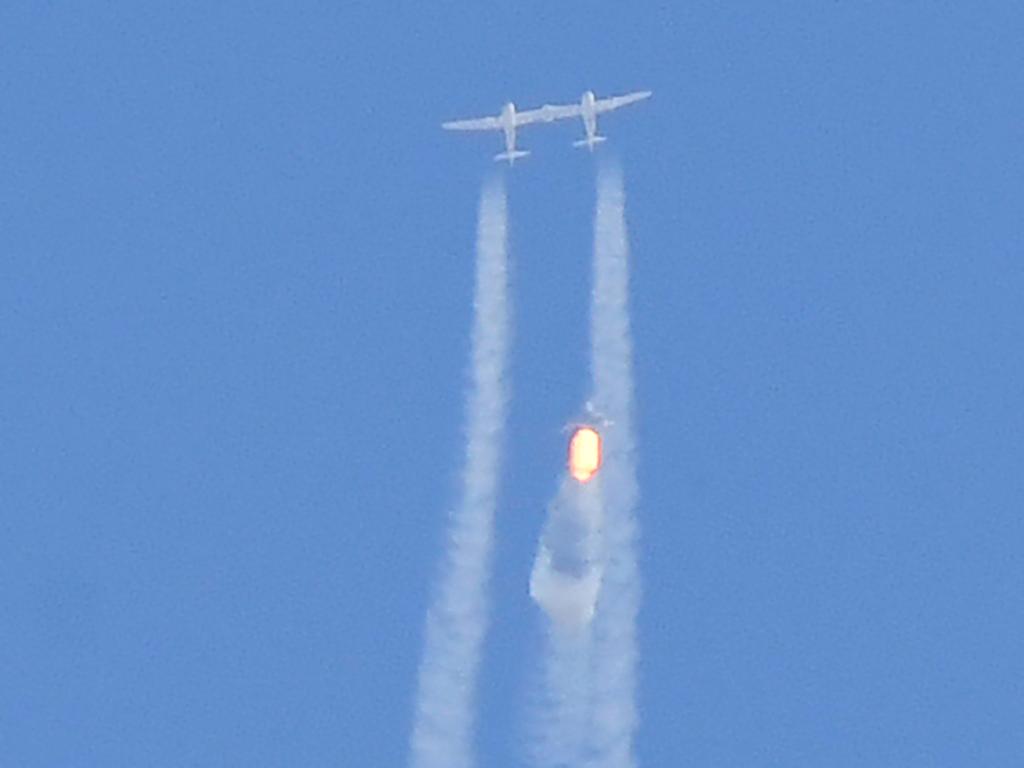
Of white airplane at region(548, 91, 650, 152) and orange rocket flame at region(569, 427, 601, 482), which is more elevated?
white airplane at region(548, 91, 650, 152)

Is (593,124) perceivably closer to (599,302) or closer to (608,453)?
(599,302)

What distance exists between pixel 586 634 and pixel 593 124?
1611 cm

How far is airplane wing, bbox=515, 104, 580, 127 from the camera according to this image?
90.4m

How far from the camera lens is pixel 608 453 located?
7956cm

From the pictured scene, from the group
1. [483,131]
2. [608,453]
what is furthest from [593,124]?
[608,453]

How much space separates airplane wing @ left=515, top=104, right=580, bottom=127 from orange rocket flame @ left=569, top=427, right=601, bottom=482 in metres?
14.0

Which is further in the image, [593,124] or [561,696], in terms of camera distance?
[593,124]

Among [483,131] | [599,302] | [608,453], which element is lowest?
[608,453]

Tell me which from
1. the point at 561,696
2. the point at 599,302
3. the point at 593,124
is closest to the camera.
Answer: the point at 561,696

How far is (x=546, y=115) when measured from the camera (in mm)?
90500

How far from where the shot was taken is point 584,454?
257 ft

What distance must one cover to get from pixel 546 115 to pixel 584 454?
1480 cm

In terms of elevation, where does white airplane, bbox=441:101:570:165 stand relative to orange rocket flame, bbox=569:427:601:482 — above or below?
above

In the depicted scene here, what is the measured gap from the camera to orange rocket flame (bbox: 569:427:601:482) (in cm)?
7831
